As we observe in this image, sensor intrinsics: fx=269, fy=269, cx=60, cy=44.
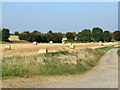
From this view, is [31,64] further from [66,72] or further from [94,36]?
[94,36]

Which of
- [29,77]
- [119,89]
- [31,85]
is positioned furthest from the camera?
[29,77]

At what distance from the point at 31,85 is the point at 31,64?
4582 millimetres

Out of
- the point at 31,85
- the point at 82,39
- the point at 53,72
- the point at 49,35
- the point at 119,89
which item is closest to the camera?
the point at 119,89

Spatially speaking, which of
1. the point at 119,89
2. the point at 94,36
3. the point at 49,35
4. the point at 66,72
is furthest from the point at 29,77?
the point at 94,36

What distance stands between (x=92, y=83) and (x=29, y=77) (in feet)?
11.7

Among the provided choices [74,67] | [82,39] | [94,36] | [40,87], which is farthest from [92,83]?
[94,36]

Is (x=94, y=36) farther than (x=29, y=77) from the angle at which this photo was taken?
Yes

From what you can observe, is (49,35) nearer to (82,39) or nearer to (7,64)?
Answer: (82,39)

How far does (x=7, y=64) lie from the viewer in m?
16.7

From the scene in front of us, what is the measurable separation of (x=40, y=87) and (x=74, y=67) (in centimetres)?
609

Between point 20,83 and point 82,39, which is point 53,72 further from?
point 82,39

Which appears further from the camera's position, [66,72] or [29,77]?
[66,72]

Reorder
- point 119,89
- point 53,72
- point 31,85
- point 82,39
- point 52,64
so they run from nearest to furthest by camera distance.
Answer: point 119,89 < point 31,85 < point 53,72 < point 52,64 < point 82,39

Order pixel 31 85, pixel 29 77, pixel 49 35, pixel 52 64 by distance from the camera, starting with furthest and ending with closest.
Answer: pixel 49 35 < pixel 52 64 < pixel 29 77 < pixel 31 85
